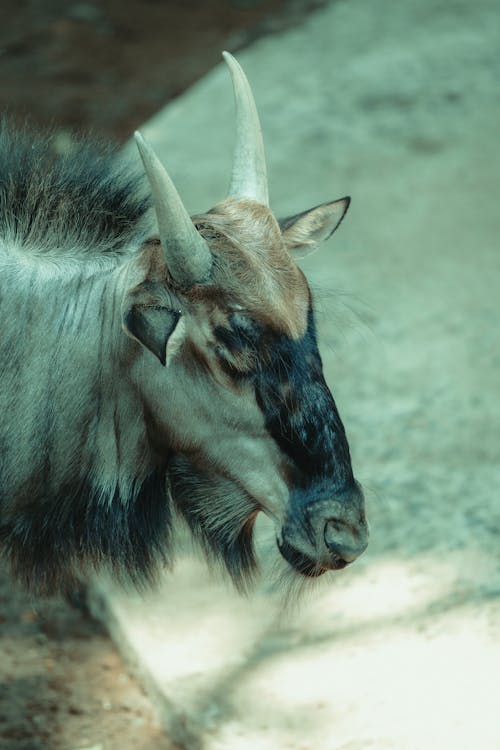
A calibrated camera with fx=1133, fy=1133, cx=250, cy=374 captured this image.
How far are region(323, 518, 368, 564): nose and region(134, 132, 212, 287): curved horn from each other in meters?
1.03

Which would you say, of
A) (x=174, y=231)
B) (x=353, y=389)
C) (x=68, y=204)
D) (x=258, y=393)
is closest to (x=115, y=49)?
(x=353, y=389)

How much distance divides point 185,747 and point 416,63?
8.29 meters

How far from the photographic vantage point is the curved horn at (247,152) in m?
4.58

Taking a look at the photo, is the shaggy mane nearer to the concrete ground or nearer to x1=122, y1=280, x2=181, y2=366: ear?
x1=122, y1=280, x2=181, y2=366: ear

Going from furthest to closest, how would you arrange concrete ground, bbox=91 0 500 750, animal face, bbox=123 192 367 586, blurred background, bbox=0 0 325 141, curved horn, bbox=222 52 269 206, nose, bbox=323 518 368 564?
1. blurred background, bbox=0 0 325 141
2. concrete ground, bbox=91 0 500 750
3. curved horn, bbox=222 52 269 206
4. nose, bbox=323 518 368 564
5. animal face, bbox=123 192 367 586

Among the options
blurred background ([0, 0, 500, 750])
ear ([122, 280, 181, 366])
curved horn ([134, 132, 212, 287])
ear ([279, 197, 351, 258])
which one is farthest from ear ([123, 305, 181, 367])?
blurred background ([0, 0, 500, 750])

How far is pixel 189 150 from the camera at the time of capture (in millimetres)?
10078

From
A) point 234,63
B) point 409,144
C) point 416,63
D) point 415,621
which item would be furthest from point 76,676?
point 416,63

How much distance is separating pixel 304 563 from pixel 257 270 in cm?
113

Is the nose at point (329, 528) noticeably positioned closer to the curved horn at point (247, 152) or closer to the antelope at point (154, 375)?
the antelope at point (154, 375)

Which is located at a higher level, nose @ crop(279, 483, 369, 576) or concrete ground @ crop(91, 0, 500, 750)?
nose @ crop(279, 483, 369, 576)

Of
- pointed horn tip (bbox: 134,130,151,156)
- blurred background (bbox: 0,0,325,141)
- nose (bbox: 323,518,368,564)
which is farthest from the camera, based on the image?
blurred background (bbox: 0,0,325,141)

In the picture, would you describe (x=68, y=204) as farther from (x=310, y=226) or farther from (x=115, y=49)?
(x=115, y=49)

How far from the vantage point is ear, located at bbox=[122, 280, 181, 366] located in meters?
3.96
